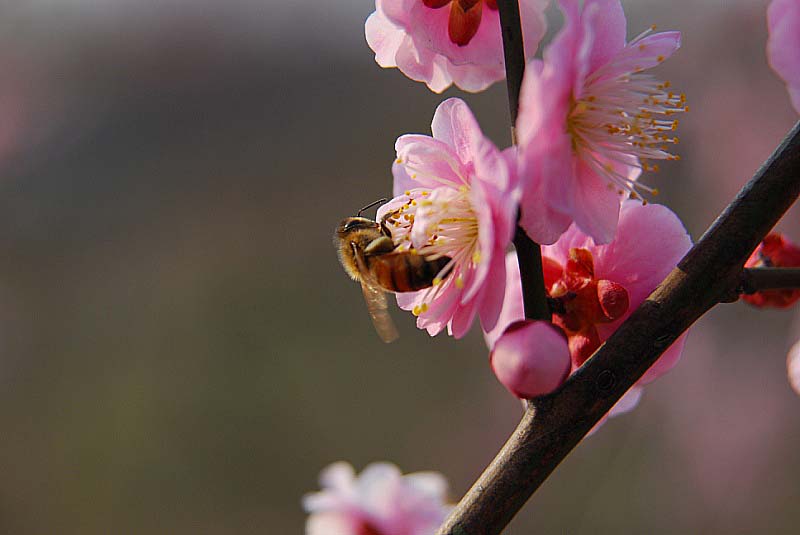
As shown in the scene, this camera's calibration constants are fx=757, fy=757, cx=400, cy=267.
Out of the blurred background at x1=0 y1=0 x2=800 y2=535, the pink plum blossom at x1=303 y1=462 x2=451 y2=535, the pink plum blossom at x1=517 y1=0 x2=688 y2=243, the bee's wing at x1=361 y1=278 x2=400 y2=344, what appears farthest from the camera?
the blurred background at x1=0 y1=0 x2=800 y2=535

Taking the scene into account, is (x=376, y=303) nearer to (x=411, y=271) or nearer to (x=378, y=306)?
(x=378, y=306)

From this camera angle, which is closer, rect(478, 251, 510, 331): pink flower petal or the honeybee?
rect(478, 251, 510, 331): pink flower petal

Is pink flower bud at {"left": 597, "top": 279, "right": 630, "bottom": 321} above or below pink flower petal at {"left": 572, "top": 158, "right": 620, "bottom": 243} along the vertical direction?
below

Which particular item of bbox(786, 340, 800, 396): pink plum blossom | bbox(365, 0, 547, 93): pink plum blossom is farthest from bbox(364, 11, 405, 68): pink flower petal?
bbox(786, 340, 800, 396): pink plum blossom

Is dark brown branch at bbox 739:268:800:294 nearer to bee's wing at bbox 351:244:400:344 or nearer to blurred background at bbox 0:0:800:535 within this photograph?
bee's wing at bbox 351:244:400:344

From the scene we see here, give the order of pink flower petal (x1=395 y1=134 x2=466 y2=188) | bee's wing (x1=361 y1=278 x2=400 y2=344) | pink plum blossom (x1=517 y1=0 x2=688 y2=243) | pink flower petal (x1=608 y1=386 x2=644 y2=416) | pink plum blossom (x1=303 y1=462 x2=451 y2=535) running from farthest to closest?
pink plum blossom (x1=303 y1=462 x2=451 y2=535) → bee's wing (x1=361 y1=278 x2=400 y2=344) → pink flower petal (x1=608 y1=386 x2=644 y2=416) → pink flower petal (x1=395 y1=134 x2=466 y2=188) → pink plum blossom (x1=517 y1=0 x2=688 y2=243)

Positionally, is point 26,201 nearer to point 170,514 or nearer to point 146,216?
point 146,216

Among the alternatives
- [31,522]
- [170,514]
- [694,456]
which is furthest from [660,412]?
[31,522]
